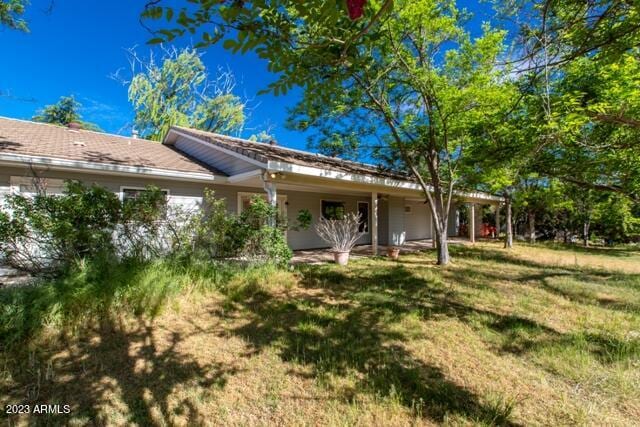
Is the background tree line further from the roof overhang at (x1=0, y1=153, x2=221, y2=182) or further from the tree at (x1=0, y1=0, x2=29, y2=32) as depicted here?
the roof overhang at (x1=0, y1=153, x2=221, y2=182)

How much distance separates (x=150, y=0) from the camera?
1.61 metres

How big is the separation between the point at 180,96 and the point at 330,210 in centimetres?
1516

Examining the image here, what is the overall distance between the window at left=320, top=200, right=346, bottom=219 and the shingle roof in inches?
187

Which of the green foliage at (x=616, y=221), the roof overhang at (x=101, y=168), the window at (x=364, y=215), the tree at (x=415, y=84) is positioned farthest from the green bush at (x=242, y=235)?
the green foliage at (x=616, y=221)

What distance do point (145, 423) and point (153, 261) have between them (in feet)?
10.7

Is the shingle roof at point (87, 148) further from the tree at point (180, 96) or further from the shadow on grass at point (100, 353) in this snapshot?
the tree at point (180, 96)

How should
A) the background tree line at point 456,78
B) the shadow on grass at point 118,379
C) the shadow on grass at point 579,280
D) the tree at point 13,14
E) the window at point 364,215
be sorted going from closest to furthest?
the background tree line at point 456,78 → the shadow on grass at point 118,379 → the shadow on grass at point 579,280 → the tree at point 13,14 → the window at point 364,215

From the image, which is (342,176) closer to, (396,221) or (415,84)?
(415,84)

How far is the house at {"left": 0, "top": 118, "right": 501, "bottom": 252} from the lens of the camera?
22.0 feet

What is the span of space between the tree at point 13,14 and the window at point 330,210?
9495mm

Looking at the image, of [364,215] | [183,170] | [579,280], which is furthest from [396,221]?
[183,170]

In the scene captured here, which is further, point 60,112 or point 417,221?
point 60,112

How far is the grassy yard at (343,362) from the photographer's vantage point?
2.53 m

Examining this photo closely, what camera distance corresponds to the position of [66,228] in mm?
4375
